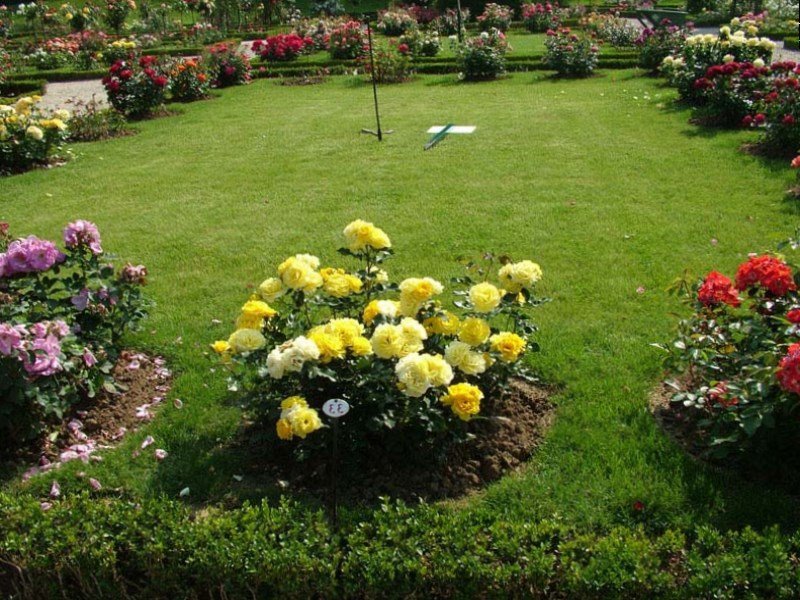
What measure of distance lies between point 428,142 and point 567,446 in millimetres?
6657

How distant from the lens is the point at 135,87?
12484 mm

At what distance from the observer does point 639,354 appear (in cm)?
435

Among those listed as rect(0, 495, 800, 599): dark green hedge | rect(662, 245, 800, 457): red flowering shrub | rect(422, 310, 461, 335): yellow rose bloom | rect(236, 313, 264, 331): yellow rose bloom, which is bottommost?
rect(0, 495, 800, 599): dark green hedge

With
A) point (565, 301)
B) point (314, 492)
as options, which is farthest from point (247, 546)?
point (565, 301)

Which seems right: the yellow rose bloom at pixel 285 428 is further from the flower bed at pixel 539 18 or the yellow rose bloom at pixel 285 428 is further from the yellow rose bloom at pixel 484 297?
the flower bed at pixel 539 18

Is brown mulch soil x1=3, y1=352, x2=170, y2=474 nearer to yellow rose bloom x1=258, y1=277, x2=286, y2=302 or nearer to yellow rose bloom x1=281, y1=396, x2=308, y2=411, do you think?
yellow rose bloom x1=258, y1=277, x2=286, y2=302

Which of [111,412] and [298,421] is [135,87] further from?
[298,421]

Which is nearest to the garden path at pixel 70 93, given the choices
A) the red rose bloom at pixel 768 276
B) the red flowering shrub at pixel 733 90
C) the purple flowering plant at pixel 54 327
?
the red flowering shrub at pixel 733 90

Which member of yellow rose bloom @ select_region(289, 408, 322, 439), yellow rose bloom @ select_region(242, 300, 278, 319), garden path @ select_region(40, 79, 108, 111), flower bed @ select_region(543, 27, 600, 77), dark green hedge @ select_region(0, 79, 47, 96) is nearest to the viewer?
yellow rose bloom @ select_region(289, 408, 322, 439)

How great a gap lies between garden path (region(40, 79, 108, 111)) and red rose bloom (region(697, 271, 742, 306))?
1341 cm

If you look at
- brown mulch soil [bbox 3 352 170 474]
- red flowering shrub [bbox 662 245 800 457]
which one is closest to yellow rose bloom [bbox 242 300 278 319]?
brown mulch soil [bbox 3 352 170 474]

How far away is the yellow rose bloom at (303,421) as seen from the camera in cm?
301

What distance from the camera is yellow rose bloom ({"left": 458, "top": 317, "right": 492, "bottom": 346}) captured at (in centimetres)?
332

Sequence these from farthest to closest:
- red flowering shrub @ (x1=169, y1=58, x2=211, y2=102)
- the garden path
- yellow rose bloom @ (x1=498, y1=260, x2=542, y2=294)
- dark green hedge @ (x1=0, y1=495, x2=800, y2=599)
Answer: the garden path, red flowering shrub @ (x1=169, y1=58, x2=211, y2=102), yellow rose bloom @ (x1=498, y1=260, x2=542, y2=294), dark green hedge @ (x1=0, y1=495, x2=800, y2=599)
